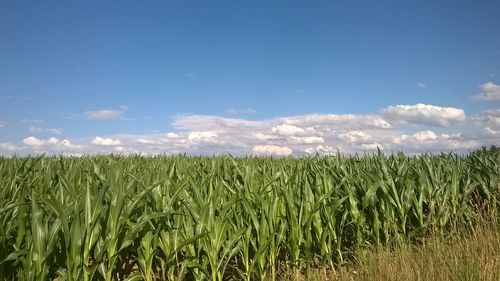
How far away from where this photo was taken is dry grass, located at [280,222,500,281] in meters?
4.24

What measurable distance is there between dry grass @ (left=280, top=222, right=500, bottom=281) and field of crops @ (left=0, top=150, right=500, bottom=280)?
0.69 feet

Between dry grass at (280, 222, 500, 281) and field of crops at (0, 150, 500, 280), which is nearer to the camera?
field of crops at (0, 150, 500, 280)

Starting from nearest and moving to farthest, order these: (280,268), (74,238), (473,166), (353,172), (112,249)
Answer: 1. (74,238)
2. (112,249)
3. (280,268)
4. (353,172)
5. (473,166)

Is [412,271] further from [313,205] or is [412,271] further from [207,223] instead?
[207,223]

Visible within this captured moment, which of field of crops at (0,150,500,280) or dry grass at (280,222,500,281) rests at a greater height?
field of crops at (0,150,500,280)

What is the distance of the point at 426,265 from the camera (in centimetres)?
468

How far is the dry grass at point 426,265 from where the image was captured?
13.9ft

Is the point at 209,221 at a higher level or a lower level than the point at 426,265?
higher

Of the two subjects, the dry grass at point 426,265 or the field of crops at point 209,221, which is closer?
the field of crops at point 209,221

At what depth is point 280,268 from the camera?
4.95 m

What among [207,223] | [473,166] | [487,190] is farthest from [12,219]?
[473,166]

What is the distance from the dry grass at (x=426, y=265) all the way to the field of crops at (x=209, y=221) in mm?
211

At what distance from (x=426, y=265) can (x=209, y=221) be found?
2.60m

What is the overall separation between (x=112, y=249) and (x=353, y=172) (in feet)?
13.9
